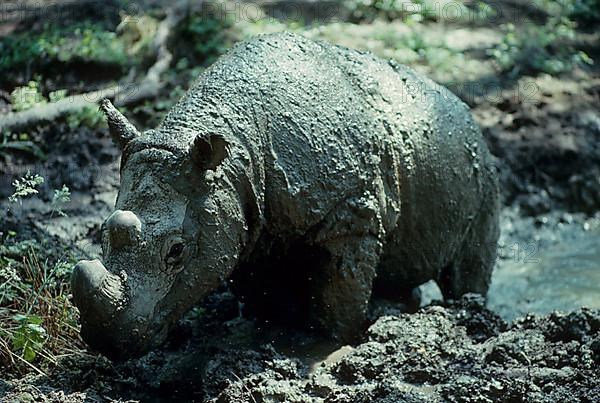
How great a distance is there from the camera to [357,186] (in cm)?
474

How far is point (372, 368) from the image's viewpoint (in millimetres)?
4383

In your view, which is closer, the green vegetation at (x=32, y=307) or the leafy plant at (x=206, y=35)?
the green vegetation at (x=32, y=307)

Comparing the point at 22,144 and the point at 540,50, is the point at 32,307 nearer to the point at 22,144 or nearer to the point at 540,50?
the point at 22,144

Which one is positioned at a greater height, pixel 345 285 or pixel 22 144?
pixel 345 285

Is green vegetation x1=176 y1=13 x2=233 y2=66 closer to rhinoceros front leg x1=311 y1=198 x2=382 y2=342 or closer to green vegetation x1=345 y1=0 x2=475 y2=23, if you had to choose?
green vegetation x1=345 y1=0 x2=475 y2=23

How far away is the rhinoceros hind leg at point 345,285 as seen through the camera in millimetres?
4797

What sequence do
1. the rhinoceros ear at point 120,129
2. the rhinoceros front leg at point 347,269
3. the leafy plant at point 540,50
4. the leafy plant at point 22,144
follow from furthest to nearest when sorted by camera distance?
the leafy plant at point 540,50
the leafy plant at point 22,144
the rhinoceros front leg at point 347,269
the rhinoceros ear at point 120,129

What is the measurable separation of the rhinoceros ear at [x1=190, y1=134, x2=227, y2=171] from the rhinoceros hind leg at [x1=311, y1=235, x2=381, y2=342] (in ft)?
3.12

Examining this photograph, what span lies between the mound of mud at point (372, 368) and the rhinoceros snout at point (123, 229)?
720 millimetres

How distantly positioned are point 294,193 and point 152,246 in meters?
0.87

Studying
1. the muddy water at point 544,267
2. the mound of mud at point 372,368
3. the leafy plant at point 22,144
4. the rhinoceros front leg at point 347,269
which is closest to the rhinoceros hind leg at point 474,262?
the muddy water at point 544,267

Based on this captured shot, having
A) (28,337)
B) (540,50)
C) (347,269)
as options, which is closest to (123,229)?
(28,337)

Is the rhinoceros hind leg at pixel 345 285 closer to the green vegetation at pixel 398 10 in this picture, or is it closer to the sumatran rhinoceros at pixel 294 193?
the sumatran rhinoceros at pixel 294 193

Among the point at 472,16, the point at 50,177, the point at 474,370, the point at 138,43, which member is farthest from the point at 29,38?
the point at 474,370
